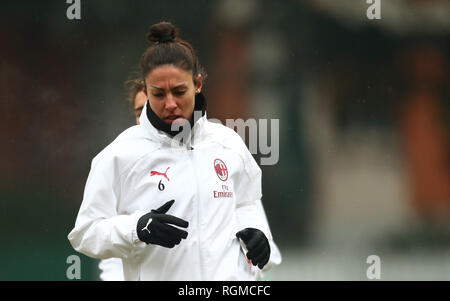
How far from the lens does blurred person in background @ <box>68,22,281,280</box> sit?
232 centimetres

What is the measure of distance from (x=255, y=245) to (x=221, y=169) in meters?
0.26

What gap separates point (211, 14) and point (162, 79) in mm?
2988

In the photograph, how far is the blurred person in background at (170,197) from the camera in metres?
2.32

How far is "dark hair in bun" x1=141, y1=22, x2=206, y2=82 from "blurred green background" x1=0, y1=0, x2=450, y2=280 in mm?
2448

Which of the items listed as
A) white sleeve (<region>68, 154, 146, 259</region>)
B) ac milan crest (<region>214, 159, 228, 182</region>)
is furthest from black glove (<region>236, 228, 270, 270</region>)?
white sleeve (<region>68, 154, 146, 259</region>)

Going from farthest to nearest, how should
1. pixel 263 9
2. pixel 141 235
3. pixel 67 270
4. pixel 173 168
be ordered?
pixel 263 9, pixel 67 270, pixel 173 168, pixel 141 235

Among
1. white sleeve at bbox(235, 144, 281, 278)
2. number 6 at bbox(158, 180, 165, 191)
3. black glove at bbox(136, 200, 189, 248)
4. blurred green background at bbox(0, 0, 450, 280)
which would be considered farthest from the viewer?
blurred green background at bbox(0, 0, 450, 280)

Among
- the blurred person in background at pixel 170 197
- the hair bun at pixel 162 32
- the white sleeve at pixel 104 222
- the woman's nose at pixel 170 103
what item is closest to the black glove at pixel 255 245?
the blurred person in background at pixel 170 197

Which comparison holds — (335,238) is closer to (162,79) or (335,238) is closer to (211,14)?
(211,14)

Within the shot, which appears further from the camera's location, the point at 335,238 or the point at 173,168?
the point at 335,238

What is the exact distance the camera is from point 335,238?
221 inches

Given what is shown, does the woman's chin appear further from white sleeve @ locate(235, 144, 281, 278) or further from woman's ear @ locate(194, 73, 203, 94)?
white sleeve @ locate(235, 144, 281, 278)

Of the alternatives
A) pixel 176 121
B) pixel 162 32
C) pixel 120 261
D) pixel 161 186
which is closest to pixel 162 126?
pixel 176 121

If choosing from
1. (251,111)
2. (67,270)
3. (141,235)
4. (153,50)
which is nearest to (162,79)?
(153,50)
